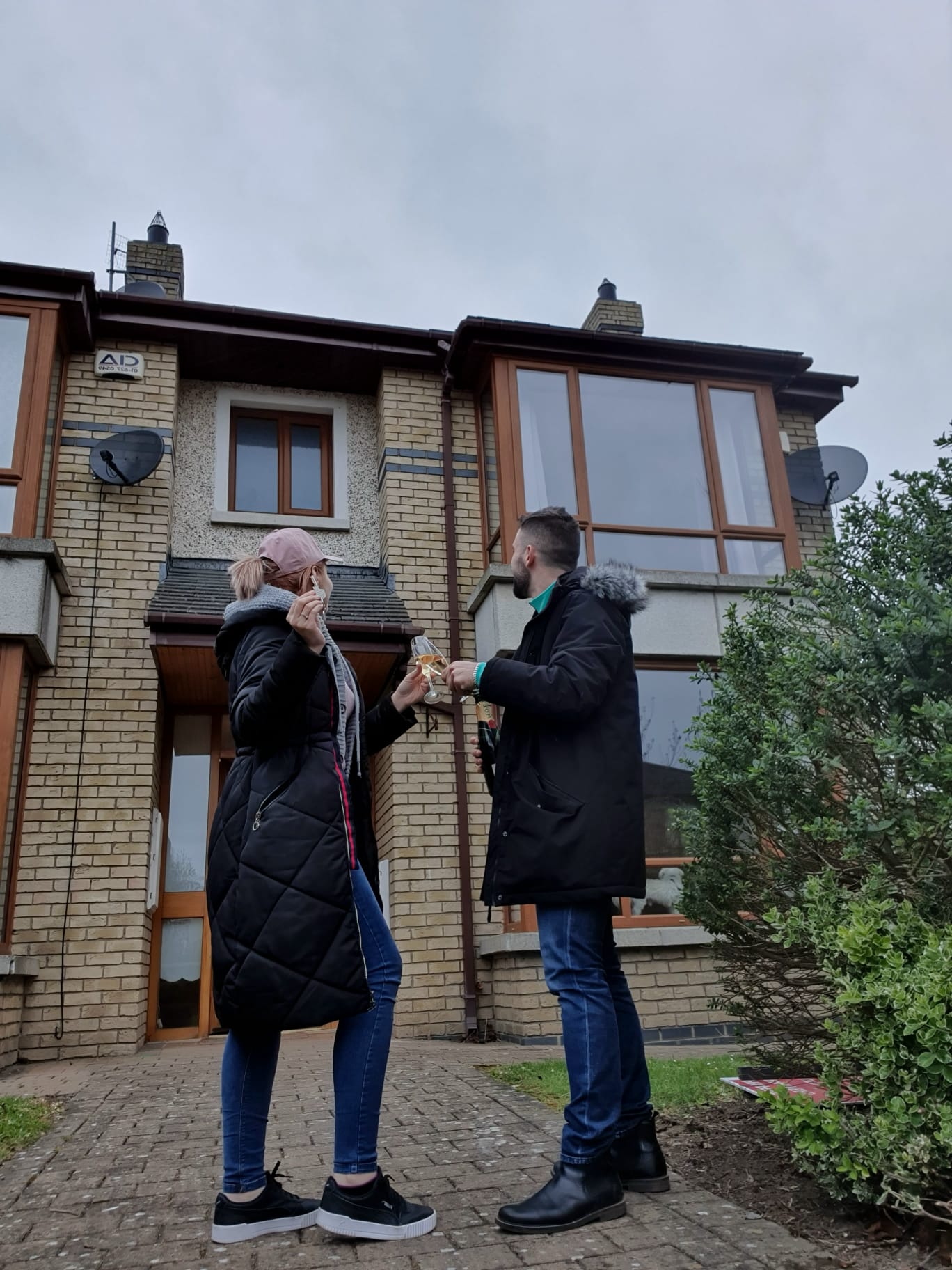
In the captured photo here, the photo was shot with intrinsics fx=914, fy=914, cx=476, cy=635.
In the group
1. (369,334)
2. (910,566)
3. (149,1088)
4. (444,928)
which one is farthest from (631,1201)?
(369,334)

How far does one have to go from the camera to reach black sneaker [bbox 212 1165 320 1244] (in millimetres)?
2320

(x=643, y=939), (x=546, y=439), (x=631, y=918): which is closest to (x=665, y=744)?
(x=631, y=918)

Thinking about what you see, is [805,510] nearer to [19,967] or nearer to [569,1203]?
[19,967]

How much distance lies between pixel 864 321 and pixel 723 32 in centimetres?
2707

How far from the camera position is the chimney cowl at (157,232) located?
10.3m

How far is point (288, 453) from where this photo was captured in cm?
897

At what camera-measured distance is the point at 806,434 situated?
9.64 metres

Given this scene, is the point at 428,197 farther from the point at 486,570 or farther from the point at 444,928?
the point at 444,928

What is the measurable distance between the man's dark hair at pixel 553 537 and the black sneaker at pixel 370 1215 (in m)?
1.81

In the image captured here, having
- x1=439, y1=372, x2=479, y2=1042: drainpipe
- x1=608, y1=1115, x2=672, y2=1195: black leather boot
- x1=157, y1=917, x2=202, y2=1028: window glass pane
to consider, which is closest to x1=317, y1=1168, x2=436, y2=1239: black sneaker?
x1=608, y1=1115, x2=672, y2=1195: black leather boot

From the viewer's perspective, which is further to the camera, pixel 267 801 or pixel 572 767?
pixel 572 767

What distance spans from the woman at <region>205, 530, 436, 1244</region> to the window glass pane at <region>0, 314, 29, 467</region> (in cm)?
597

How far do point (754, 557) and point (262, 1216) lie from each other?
287 inches

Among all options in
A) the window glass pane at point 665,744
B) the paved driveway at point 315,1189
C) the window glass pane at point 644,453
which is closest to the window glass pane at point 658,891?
the window glass pane at point 665,744
